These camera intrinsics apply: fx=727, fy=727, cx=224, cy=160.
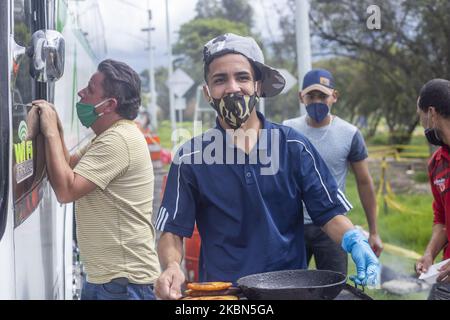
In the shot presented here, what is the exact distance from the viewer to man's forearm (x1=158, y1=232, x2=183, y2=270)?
2.50 meters

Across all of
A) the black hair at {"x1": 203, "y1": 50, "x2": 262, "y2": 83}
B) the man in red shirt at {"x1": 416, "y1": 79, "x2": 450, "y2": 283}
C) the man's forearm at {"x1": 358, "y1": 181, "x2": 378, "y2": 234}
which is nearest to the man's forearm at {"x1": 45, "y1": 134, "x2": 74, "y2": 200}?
the black hair at {"x1": 203, "y1": 50, "x2": 262, "y2": 83}

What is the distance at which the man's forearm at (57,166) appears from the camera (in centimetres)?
276

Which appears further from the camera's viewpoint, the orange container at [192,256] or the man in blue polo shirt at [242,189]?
the orange container at [192,256]

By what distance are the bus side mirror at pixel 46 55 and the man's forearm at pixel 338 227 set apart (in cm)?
111

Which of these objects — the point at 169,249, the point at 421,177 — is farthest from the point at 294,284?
the point at 421,177

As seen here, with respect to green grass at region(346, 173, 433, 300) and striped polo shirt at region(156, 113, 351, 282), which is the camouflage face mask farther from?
green grass at region(346, 173, 433, 300)

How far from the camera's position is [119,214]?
10.4 ft

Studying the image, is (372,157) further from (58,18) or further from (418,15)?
(58,18)

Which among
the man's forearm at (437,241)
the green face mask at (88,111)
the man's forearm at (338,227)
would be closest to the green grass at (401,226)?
the man's forearm at (437,241)

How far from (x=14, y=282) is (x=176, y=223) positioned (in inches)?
23.0

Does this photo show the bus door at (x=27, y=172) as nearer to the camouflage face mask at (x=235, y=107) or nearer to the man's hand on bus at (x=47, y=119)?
the man's hand on bus at (x=47, y=119)

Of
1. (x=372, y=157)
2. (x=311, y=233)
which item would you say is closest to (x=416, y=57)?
(x=372, y=157)

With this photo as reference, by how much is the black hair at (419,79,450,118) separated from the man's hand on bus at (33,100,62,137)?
1.74 m

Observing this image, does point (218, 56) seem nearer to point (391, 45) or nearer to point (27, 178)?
point (27, 178)
